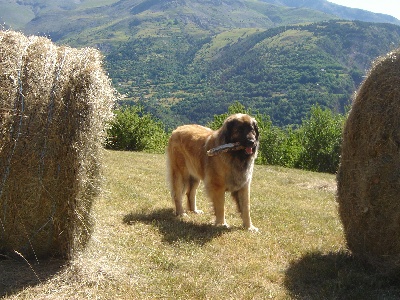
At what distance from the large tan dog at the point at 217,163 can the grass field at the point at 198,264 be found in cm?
51

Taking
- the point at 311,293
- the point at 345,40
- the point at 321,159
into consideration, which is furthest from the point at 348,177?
the point at 345,40

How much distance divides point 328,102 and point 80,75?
301ft

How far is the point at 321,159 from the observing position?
106ft

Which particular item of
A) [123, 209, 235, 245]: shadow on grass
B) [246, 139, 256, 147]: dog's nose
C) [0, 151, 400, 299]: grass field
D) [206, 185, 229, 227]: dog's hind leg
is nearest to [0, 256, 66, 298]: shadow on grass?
[0, 151, 400, 299]: grass field

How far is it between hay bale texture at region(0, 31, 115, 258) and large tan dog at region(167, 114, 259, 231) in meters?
2.72

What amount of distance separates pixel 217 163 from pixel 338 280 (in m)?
3.10

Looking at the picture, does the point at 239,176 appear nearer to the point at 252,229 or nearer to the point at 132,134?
the point at 252,229

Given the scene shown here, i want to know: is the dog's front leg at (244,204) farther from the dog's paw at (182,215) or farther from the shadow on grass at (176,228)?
the dog's paw at (182,215)

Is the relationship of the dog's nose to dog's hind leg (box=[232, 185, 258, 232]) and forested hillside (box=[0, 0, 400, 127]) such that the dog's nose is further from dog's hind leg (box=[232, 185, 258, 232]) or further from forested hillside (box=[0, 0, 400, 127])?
forested hillside (box=[0, 0, 400, 127])

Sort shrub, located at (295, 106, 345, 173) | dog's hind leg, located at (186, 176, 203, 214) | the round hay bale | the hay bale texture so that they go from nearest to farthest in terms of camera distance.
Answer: the hay bale texture, the round hay bale, dog's hind leg, located at (186, 176, 203, 214), shrub, located at (295, 106, 345, 173)

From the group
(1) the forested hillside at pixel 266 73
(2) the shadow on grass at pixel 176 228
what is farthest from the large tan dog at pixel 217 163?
(1) the forested hillside at pixel 266 73

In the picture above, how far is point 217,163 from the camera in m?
7.76

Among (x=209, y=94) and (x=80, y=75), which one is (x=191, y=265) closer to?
(x=80, y=75)

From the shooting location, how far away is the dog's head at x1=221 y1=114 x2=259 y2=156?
24.3 ft
